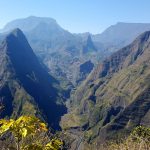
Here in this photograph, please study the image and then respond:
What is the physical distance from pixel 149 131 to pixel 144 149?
345 ft

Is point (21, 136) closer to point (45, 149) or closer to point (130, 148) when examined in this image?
point (45, 149)

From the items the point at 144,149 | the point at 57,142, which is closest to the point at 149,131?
the point at 144,149

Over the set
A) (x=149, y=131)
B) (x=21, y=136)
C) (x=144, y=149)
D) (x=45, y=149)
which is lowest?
(x=149, y=131)

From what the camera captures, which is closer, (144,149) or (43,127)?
(43,127)

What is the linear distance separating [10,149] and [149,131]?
127m

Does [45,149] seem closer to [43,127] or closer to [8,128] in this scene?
[43,127]

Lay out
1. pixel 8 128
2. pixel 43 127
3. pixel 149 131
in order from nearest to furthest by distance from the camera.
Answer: pixel 8 128 < pixel 43 127 < pixel 149 131

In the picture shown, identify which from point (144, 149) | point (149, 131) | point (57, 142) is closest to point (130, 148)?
point (144, 149)

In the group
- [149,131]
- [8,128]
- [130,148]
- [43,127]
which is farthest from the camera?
[149,131]

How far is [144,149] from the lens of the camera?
34.3 metres

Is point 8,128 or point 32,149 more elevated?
point 8,128

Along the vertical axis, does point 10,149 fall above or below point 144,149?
above

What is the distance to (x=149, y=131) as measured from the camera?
137 meters

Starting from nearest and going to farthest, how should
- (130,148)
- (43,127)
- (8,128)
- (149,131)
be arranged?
(8,128) < (43,127) < (130,148) < (149,131)
